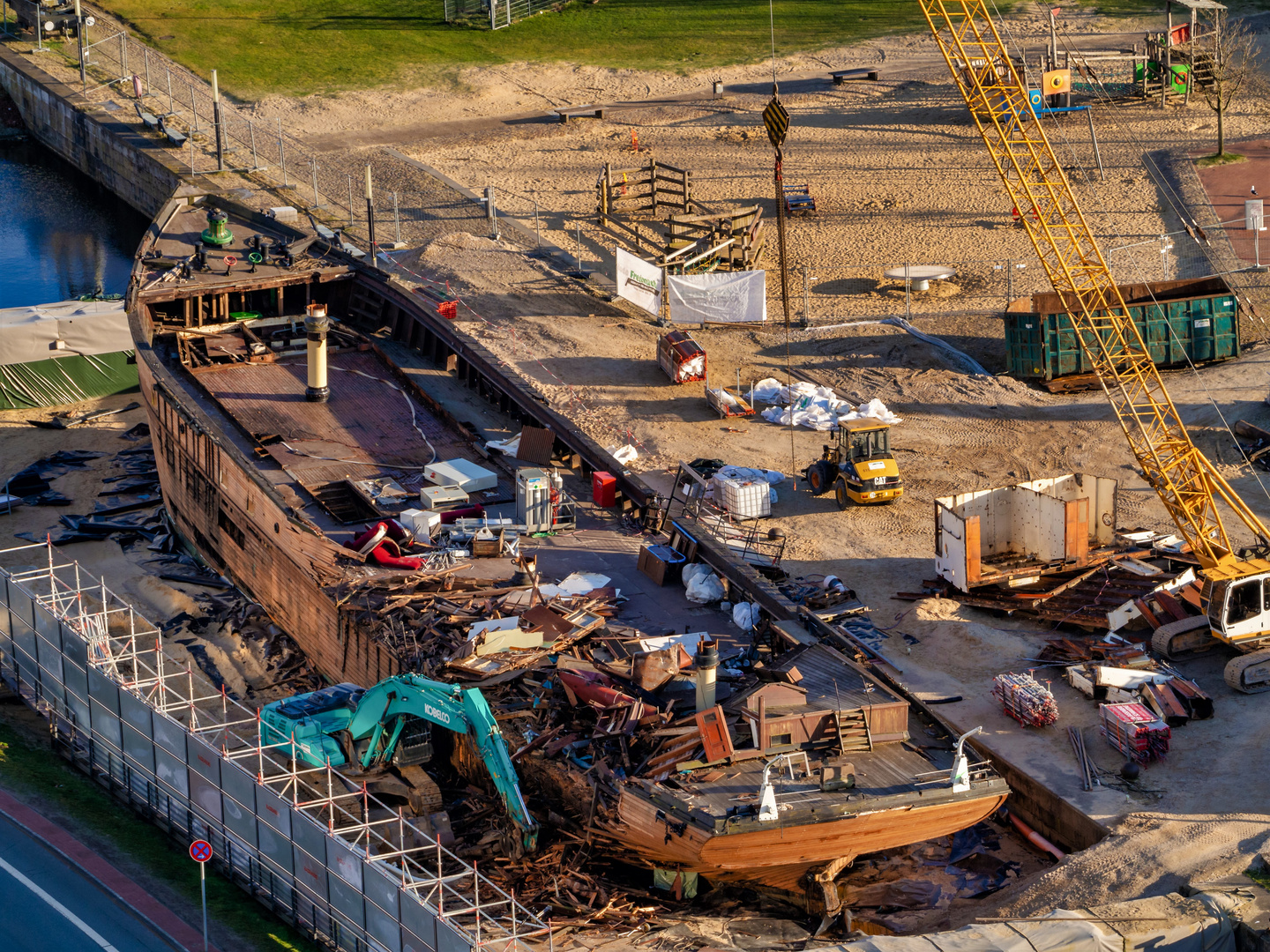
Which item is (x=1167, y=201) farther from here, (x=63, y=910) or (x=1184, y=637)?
(x=63, y=910)

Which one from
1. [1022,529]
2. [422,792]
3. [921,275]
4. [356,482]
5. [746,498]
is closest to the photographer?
[422,792]

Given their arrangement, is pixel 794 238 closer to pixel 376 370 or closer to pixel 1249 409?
pixel 1249 409

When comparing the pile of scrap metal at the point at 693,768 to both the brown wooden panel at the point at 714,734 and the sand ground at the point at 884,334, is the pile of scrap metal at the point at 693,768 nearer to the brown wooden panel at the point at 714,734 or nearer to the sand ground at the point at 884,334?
the brown wooden panel at the point at 714,734

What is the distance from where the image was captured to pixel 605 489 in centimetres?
3909

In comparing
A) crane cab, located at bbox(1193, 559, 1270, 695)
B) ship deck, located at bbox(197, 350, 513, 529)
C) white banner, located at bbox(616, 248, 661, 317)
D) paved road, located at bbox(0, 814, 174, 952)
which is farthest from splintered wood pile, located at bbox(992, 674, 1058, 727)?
white banner, located at bbox(616, 248, 661, 317)

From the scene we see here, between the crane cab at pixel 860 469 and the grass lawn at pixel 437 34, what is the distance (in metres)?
51.0

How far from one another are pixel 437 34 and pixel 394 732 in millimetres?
74499

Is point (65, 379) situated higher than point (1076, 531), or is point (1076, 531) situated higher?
point (65, 379)

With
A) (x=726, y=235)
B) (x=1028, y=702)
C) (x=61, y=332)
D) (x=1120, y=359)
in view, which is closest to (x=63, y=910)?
(x=1028, y=702)

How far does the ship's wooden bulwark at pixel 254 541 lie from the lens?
3681 cm

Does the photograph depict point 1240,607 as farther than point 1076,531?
No

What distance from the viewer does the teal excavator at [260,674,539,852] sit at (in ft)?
99.5

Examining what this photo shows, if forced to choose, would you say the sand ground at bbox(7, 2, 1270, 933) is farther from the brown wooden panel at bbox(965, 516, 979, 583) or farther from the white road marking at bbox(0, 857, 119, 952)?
the white road marking at bbox(0, 857, 119, 952)

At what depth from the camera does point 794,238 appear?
231 feet
